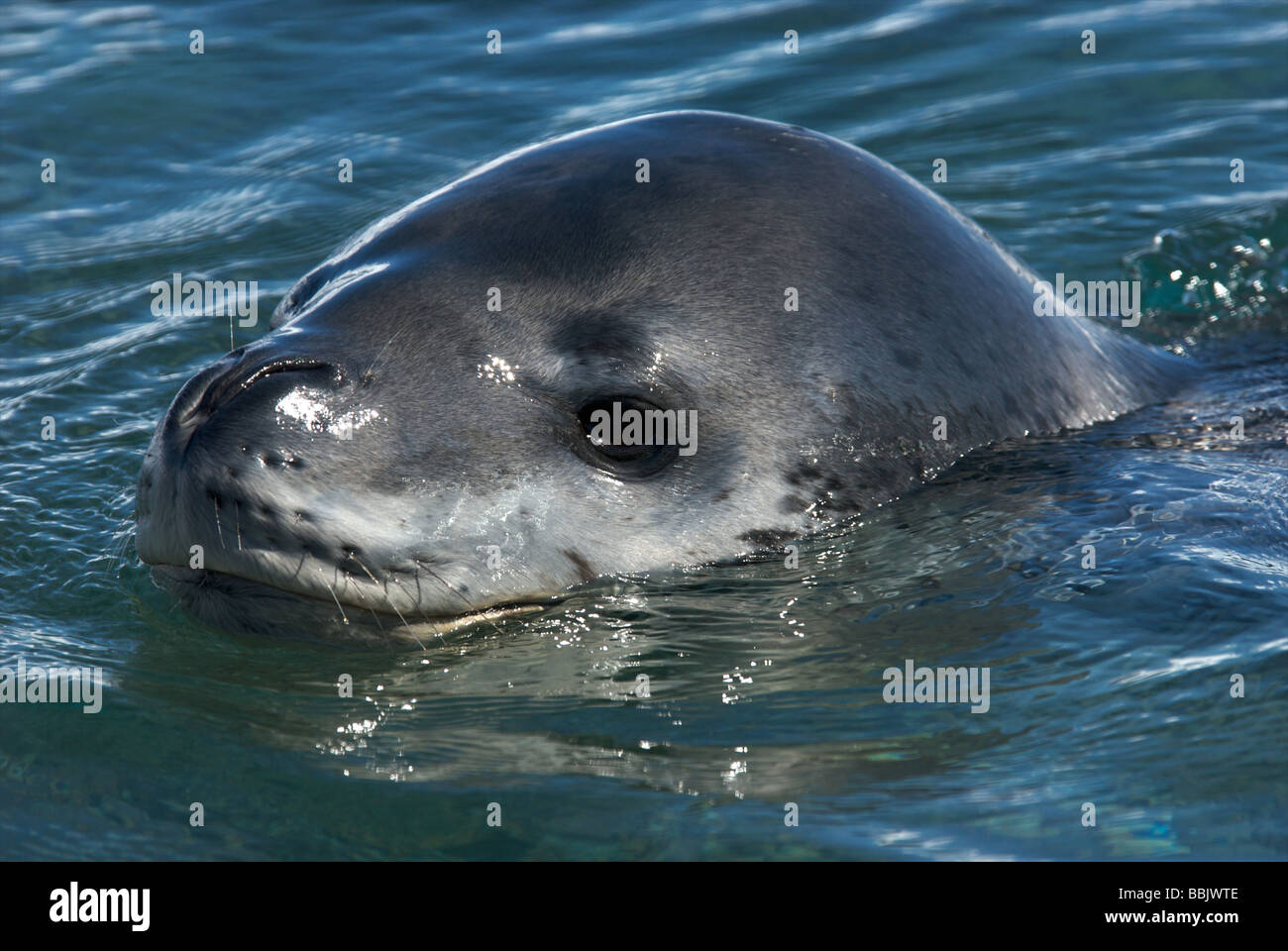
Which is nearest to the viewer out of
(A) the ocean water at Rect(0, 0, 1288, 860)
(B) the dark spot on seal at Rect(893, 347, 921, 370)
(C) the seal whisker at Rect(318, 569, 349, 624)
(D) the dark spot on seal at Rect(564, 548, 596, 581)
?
(A) the ocean water at Rect(0, 0, 1288, 860)

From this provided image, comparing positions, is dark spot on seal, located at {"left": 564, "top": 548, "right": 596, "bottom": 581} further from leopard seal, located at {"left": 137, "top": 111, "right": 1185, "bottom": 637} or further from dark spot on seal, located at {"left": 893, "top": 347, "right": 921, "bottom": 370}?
dark spot on seal, located at {"left": 893, "top": 347, "right": 921, "bottom": 370}

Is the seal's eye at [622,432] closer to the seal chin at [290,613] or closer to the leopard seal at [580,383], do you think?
the leopard seal at [580,383]

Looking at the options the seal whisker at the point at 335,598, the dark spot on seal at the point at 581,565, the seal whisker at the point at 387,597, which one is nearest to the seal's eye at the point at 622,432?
the dark spot on seal at the point at 581,565

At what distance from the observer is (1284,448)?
231 inches

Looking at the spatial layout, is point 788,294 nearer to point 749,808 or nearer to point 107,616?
point 749,808

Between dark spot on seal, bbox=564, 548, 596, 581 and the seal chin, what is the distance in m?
0.12

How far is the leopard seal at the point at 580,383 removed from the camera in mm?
4504

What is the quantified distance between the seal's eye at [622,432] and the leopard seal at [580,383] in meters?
0.01

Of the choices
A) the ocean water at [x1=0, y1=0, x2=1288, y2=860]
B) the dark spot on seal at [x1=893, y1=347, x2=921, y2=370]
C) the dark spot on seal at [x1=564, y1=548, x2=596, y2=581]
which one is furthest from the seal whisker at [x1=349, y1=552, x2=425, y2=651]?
the dark spot on seal at [x1=893, y1=347, x2=921, y2=370]

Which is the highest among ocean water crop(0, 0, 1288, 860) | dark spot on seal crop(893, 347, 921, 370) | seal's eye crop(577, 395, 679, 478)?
dark spot on seal crop(893, 347, 921, 370)

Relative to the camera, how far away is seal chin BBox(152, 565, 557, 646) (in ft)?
15.0

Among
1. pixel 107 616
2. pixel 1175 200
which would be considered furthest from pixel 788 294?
pixel 1175 200

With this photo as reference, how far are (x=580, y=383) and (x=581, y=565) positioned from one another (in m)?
0.54

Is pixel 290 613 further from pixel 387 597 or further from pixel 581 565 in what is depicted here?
pixel 581 565
